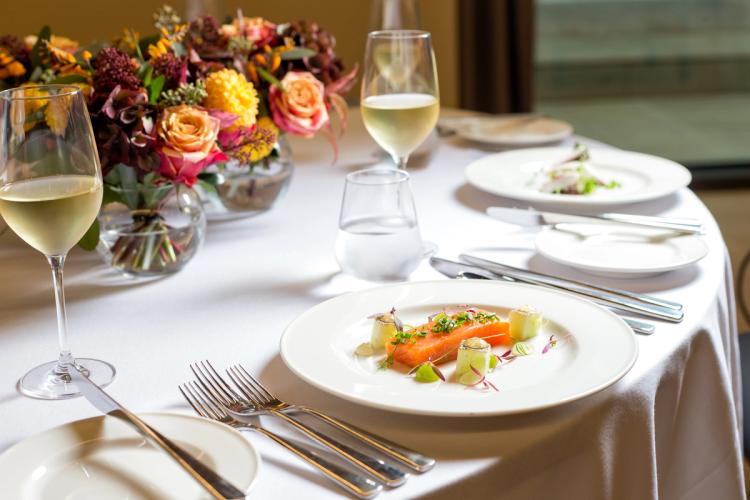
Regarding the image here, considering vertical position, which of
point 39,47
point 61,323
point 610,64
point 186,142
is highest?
point 39,47

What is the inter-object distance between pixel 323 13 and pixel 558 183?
2.66m

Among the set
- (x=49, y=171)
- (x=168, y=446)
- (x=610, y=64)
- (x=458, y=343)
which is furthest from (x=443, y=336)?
(x=610, y=64)

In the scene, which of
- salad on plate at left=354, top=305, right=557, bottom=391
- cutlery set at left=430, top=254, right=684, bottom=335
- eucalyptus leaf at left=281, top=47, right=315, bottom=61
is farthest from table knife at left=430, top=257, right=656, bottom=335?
eucalyptus leaf at left=281, top=47, right=315, bottom=61

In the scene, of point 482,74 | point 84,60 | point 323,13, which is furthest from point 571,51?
point 84,60

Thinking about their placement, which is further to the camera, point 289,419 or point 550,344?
point 550,344

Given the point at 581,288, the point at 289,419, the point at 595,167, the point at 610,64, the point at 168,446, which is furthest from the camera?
the point at 610,64

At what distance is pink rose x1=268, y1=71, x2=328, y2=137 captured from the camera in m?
1.62

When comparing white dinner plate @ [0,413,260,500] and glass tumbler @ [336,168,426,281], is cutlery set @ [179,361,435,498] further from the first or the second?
glass tumbler @ [336,168,426,281]

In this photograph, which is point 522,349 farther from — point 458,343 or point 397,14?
point 397,14

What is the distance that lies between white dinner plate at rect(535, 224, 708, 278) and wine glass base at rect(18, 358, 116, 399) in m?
0.64

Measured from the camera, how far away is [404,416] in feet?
3.10

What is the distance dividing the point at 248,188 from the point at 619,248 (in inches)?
26.1

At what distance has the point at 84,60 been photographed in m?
1.44

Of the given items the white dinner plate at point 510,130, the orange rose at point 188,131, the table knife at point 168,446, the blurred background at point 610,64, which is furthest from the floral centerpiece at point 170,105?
the blurred background at point 610,64
